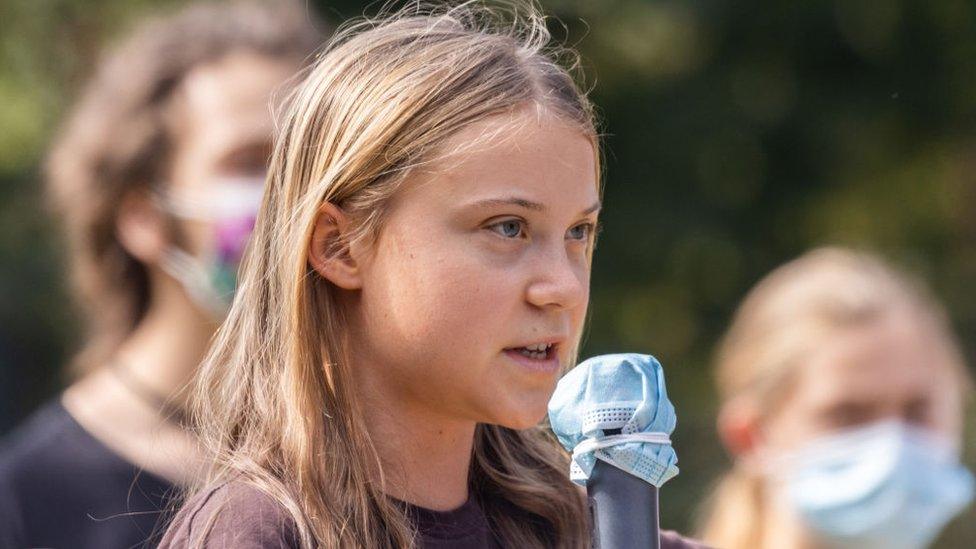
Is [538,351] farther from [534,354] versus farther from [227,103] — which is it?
[227,103]

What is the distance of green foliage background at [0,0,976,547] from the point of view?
873 cm

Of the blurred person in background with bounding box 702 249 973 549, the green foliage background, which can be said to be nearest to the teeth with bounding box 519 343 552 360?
the blurred person in background with bounding box 702 249 973 549

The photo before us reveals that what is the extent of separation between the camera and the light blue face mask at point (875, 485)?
4.61 metres

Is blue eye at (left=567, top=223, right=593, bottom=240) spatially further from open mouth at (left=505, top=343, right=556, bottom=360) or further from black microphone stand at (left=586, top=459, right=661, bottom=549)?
black microphone stand at (left=586, top=459, right=661, bottom=549)

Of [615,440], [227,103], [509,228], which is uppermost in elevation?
[227,103]

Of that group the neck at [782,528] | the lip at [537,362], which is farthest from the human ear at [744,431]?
the lip at [537,362]

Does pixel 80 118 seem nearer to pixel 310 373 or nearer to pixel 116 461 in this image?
pixel 116 461

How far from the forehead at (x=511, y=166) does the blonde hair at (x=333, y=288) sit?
3 cm

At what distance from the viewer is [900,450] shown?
181 inches

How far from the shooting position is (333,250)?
2330mm

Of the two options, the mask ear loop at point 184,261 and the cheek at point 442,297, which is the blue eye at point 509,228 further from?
the mask ear loop at point 184,261

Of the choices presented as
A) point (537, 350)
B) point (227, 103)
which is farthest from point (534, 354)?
point (227, 103)

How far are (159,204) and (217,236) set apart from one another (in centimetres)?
20

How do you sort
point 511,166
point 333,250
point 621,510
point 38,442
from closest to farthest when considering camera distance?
point 621,510 → point 511,166 → point 333,250 → point 38,442
